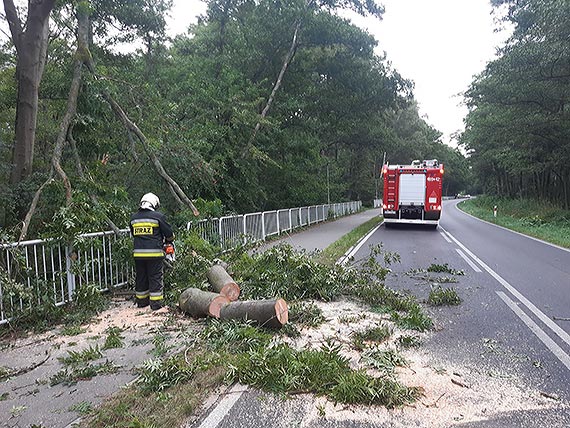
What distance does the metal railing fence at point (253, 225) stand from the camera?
10.1 meters

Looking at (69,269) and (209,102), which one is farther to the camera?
(209,102)

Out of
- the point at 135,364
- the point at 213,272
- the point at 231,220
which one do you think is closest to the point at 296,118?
the point at 231,220

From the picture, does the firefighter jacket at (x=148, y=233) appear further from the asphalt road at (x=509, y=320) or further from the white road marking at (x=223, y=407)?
the asphalt road at (x=509, y=320)

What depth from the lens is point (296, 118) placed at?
2209cm

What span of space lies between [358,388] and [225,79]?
15206 millimetres

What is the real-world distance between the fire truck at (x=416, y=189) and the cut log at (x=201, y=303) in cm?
1517

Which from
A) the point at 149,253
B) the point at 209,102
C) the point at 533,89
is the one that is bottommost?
the point at 149,253

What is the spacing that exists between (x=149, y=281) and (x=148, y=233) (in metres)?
0.77

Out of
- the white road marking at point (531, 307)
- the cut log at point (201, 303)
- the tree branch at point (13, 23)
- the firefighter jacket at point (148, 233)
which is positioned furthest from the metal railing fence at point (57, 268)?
the white road marking at point (531, 307)

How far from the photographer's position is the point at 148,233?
6.22 metres

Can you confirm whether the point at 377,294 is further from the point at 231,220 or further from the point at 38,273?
the point at 231,220

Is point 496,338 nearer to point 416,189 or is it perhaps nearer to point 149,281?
point 149,281

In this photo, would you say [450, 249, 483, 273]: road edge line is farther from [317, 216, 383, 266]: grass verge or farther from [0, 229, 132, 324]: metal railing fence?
[0, 229, 132, 324]: metal railing fence

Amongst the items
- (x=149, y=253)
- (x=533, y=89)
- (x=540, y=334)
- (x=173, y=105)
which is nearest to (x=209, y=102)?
(x=173, y=105)
